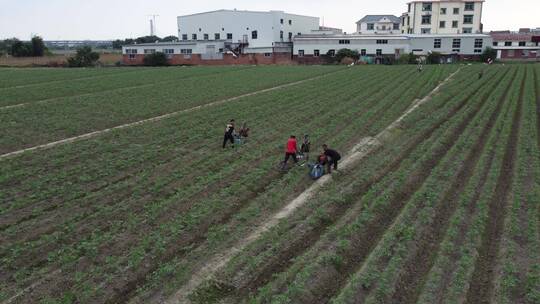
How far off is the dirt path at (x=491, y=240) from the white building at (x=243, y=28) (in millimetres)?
76439

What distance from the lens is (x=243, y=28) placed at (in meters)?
98.2

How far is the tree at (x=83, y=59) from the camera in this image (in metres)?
83.6

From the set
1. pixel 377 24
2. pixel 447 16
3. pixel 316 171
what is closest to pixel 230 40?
pixel 447 16

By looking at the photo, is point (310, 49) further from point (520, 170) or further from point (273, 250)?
point (273, 250)

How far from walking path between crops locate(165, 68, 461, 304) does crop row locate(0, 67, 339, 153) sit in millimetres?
15086

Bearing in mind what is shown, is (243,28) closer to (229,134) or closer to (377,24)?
(377,24)

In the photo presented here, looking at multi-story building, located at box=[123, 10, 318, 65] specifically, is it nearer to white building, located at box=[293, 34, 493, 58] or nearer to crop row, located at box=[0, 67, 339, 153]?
white building, located at box=[293, 34, 493, 58]

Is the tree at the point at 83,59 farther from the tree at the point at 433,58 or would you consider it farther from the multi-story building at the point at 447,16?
the multi-story building at the point at 447,16

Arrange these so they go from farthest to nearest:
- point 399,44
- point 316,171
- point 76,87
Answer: point 399,44 < point 76,87 < point 316,171

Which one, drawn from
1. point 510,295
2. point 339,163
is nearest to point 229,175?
point 339,163

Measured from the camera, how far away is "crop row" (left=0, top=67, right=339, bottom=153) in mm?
26719

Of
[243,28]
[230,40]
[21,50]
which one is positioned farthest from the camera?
[21,50]

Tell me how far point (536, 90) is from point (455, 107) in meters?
12.5

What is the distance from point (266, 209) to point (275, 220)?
977 mm
